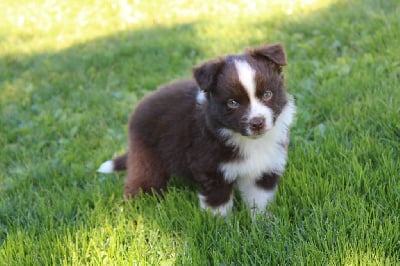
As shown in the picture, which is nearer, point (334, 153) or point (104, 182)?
point (334, 153)

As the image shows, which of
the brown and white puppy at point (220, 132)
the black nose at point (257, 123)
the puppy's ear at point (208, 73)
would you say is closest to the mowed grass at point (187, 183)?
the brown and white puppy at point (220, 132)

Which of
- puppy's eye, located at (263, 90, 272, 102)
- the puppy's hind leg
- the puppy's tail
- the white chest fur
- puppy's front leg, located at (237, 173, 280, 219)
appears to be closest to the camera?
puppy's eye, located at (263, 90, 272, 102)

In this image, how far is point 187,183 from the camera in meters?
4.11

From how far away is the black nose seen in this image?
3084 mm

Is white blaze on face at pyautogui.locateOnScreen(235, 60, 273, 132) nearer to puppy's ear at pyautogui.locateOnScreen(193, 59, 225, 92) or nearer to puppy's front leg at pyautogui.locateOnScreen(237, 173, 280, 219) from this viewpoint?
puppy's ear at pyautogui.locateOnScreen(193, 59, 225, 92)

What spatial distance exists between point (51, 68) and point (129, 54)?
1.27 meters

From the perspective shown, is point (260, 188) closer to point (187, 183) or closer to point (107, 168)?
point (187, 183)

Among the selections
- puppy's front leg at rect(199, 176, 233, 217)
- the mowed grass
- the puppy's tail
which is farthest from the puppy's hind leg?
puppy's front leg at rect(199, 176, 233, 217)

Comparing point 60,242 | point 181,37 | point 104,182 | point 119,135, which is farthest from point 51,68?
point 60,242

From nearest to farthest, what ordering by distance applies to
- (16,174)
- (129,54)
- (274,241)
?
(274,241) → (16,174) → (129,54)

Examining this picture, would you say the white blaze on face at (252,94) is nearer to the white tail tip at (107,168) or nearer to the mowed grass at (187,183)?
the mowed grass at (187,183)

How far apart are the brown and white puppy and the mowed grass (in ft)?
0.58

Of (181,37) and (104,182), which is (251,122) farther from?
(181,37)

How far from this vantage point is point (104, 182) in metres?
4.41
